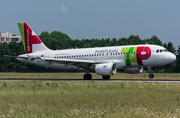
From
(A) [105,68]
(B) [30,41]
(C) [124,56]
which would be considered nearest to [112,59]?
(C) [124,56]

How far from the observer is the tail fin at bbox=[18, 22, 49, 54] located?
138ft

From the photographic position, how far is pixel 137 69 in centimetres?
3575

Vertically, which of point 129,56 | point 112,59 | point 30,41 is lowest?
point 112,59

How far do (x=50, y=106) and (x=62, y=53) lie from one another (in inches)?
1053

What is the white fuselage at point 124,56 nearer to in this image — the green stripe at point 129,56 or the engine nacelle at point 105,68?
the green stripe at point 129,56

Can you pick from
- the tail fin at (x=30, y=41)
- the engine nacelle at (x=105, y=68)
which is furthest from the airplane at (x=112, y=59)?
the tail fin at (x=30, y=41)

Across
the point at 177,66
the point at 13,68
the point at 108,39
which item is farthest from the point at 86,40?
the point at 177,66

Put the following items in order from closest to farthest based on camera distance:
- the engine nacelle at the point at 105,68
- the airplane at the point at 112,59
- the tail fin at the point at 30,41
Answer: the engine nacelle at the point at 105,68 → the airplane at the point at 112,59 → the tail fin at the point at 30,41

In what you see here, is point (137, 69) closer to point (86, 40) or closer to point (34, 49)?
point (34, 49)

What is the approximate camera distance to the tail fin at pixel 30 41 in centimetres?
4206

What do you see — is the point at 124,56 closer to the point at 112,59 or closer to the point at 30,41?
the point at 112,59

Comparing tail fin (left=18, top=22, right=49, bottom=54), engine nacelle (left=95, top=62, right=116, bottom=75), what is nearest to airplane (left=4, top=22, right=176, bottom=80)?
engine nacelle (left=95, top=62, right=116, bottom=75)

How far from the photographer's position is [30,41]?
1667 inches

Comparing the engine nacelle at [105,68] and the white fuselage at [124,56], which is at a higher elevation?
the white fuselage at [124,56]
